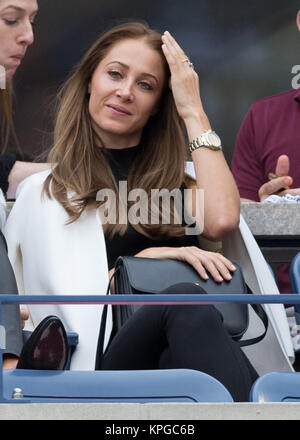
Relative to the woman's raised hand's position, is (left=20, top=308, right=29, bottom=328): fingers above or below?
below

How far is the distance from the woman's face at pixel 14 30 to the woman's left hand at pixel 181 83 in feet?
3.89

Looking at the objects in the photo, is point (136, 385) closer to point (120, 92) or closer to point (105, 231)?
point (105, 231)

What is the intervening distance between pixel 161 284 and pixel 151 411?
1069mm

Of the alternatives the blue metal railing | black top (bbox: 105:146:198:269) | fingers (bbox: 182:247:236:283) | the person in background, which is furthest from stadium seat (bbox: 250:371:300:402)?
the person in background

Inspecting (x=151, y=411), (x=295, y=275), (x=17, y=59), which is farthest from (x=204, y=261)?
(x=17, y=59)

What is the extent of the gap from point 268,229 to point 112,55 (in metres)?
0.83

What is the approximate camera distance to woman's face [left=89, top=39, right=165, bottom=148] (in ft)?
13.8

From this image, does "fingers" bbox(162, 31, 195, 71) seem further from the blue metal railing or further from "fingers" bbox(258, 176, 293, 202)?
the blue metal railing

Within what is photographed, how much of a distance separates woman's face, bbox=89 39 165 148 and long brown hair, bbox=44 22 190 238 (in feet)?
0.12

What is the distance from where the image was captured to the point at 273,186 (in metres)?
4.64

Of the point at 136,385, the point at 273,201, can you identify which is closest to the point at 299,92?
the point at 273,201

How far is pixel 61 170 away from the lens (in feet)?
13.5

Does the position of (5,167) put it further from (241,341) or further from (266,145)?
(241,341)

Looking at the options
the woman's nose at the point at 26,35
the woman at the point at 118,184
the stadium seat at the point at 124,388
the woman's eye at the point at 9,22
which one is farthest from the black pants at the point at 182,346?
the woman's nose at the point at 26,35
